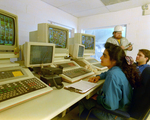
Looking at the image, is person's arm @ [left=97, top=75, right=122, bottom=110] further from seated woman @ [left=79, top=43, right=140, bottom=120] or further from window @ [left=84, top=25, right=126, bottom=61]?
window @ [left=84, top=25, right=126, bottom=61]

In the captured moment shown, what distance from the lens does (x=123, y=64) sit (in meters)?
1.14

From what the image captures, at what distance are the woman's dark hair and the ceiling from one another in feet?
6.64

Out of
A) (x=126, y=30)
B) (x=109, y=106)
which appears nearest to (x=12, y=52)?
(x=109, y=106)

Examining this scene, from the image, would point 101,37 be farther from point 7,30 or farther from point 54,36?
point 7,30

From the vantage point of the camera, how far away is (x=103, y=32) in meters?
3.73

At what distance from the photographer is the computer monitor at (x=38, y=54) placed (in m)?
1.05

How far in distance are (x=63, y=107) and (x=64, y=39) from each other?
3.92 feet

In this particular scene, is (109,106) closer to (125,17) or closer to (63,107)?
(63,107)

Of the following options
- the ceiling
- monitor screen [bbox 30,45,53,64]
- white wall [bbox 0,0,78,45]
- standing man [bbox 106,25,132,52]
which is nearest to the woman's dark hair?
monitor screen [bbox 30,45,53,64]

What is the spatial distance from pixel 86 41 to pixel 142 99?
5.18ft

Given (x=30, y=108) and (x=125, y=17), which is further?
(x=125, y=17)

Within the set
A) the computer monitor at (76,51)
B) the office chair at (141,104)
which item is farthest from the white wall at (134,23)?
the office chair at (141,104)

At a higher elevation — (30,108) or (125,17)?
(125,17)

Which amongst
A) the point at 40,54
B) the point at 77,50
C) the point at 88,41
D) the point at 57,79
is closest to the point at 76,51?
the point at 77,50
